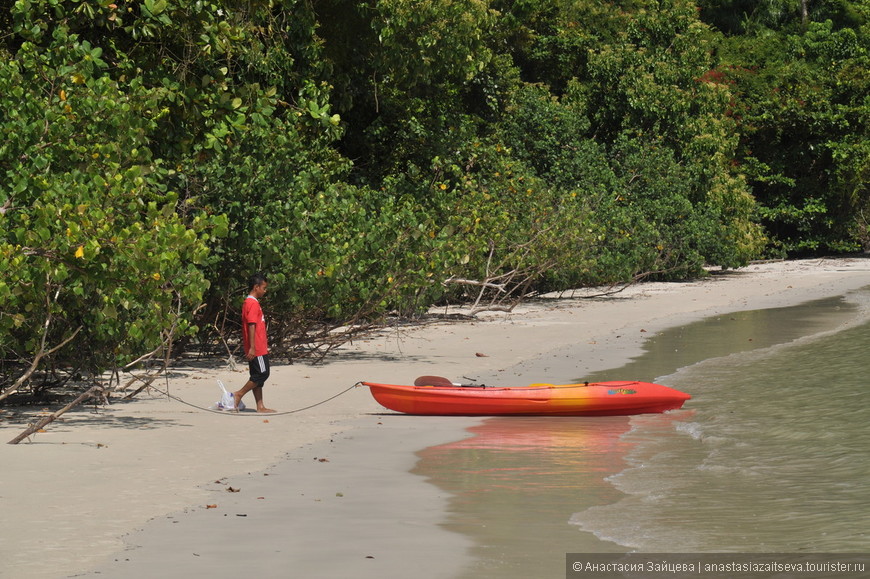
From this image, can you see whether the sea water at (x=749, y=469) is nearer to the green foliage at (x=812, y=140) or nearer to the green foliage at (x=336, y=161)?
the green foliage at (x=336, y=161)

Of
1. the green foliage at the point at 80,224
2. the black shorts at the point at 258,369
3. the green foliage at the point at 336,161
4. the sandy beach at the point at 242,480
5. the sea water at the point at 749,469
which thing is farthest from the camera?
the black shorts at the point at 258,369

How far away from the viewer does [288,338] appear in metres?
18.0

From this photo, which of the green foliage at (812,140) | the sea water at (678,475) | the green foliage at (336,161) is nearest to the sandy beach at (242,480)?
the sea water at (678,475)

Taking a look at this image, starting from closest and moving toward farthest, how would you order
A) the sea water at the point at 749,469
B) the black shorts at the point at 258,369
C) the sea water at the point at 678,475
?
1. the sea water at the point at 678,475
2. the sea water at the point at 749,469
3. the black shorts at the point at 258,369

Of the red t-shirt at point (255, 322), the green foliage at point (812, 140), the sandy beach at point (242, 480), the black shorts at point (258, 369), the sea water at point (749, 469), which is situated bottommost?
the sea water at point (749, 469)

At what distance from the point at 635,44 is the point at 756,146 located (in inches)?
482

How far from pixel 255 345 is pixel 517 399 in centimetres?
293

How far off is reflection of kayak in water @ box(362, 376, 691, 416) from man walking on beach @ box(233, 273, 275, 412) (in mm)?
1216

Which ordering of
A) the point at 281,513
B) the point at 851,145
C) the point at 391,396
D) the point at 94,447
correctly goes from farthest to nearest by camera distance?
the point at 851,145
the point at 391,396
the point at 94,447
the point at 281,513

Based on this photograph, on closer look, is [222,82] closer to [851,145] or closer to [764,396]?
[764,396]

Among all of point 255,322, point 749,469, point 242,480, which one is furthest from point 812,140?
point 242,480

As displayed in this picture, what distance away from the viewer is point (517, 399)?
1334 cm

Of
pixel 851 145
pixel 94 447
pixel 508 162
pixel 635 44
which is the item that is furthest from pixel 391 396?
pixel 851 145

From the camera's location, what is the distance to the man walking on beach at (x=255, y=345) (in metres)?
13.1
